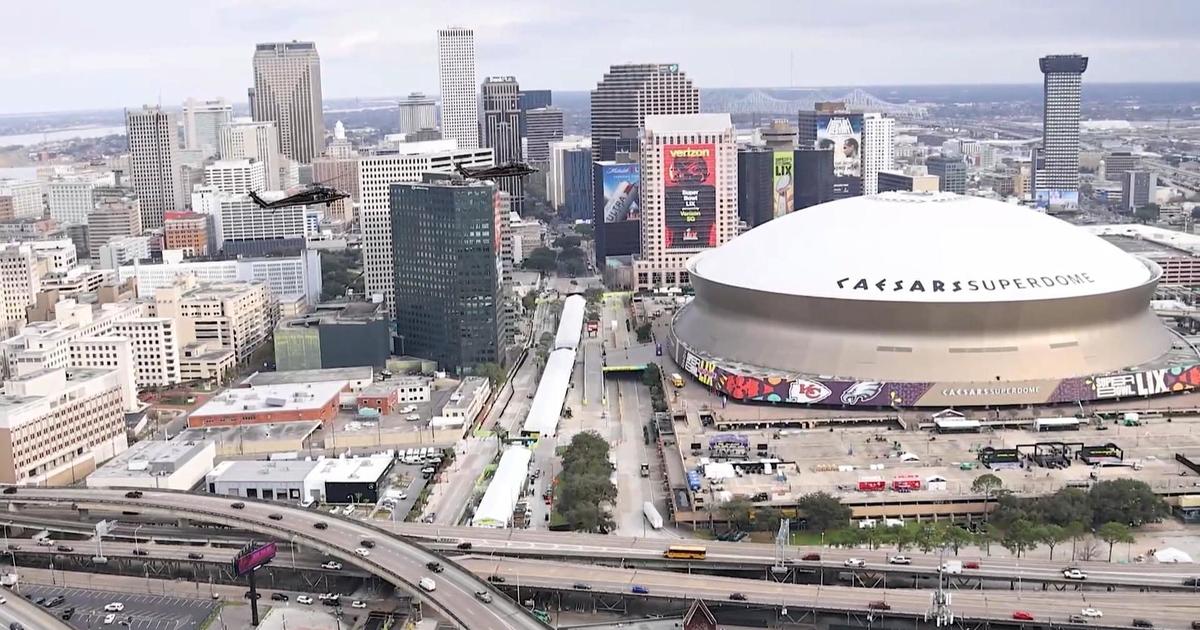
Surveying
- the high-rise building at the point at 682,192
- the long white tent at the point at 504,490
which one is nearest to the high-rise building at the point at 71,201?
the high-rise building at the point at 682,192

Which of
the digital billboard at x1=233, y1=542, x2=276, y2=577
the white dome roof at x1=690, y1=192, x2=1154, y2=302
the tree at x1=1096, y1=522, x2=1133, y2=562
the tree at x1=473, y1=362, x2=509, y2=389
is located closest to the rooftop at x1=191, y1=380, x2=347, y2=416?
the tree at x1=473, y1=362, x2=509, y2=389

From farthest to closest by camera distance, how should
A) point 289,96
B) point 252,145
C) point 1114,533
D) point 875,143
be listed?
point 289,96 < point 875,143 < point 252,145 < point 1114,533

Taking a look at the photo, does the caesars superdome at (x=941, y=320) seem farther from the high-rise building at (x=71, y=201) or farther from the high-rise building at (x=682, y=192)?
the high-rise building at (x=71, y=201)

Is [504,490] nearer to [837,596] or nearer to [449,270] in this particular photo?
[837,596]

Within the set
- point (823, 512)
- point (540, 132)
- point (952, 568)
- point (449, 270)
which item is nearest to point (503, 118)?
point (540, 132)

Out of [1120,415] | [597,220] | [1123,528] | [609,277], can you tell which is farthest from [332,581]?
[597,220]

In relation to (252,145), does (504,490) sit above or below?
below

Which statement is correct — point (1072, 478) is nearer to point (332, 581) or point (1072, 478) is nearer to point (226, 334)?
point (332, 581)
